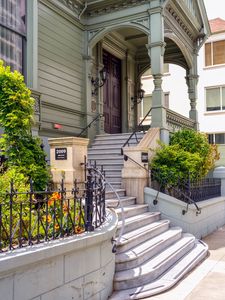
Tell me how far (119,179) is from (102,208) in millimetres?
3671

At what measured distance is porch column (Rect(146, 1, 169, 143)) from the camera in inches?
394

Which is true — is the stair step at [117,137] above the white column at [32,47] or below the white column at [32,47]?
below

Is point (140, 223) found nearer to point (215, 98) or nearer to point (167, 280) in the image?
point (167, 280)

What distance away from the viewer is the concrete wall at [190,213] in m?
8.20

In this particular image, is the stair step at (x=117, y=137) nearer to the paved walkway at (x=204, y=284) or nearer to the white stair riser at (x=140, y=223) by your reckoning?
the white stair riser at (x=140, y=223)

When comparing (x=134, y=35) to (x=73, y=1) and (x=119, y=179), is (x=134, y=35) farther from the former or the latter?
(x=119, y=179)

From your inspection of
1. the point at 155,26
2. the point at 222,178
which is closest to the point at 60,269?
the point at 155,26

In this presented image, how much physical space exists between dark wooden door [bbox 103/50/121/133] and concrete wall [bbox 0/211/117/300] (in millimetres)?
8075

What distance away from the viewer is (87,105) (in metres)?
11.2

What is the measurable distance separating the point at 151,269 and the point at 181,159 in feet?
13.8

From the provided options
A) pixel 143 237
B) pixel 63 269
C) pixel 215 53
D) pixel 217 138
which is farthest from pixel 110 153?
pixel 215 53

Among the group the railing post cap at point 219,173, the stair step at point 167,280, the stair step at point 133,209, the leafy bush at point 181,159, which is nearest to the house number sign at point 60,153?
the stair step at point 133,209

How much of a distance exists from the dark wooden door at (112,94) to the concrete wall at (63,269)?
807cm

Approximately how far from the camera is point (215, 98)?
22.6 meters
